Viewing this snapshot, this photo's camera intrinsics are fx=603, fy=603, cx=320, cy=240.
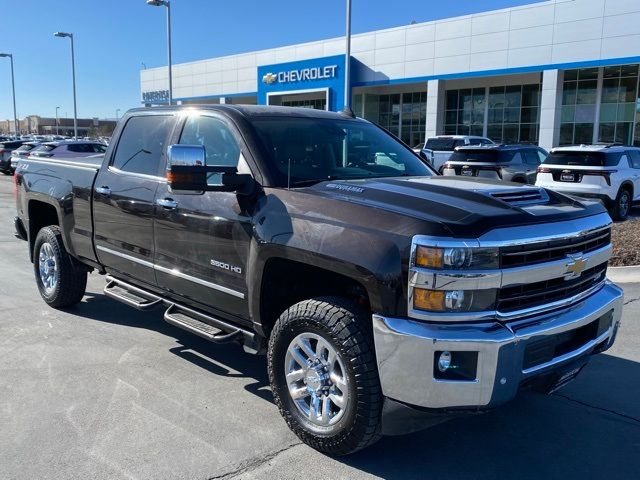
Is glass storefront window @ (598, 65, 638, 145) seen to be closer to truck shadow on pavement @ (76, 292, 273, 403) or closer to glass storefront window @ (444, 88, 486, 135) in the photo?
glass storefront window @ (444, 88, 486, 135)

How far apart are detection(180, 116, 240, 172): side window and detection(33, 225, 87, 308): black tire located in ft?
7.47

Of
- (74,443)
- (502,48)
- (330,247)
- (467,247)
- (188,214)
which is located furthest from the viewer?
(502,48)

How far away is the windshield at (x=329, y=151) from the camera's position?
13.3ft

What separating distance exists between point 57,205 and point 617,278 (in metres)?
6.72

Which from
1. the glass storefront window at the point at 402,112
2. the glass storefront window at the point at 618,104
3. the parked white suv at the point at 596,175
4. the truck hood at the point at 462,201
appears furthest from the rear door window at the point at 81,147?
the glass storefront window at the point at 618,104

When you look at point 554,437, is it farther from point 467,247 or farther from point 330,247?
point 330,247

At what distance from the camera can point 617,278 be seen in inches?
306

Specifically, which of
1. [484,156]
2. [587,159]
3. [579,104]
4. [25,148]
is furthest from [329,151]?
[579,104]

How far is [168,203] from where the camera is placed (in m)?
4.41

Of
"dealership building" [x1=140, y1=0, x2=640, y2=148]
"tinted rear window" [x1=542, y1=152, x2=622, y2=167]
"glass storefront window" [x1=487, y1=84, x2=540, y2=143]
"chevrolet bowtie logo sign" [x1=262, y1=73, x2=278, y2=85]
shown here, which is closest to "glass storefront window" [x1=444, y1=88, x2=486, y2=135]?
"dealership building" [x1=140, y1=0, x2=640, y2=148]

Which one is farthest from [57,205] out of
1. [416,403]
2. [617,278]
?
[617,278]

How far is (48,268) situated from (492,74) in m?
27.9

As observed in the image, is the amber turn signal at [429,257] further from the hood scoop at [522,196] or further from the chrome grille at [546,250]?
the hood scoop at [522,196]

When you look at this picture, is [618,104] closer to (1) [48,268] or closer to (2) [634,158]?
(2) [634,158]
